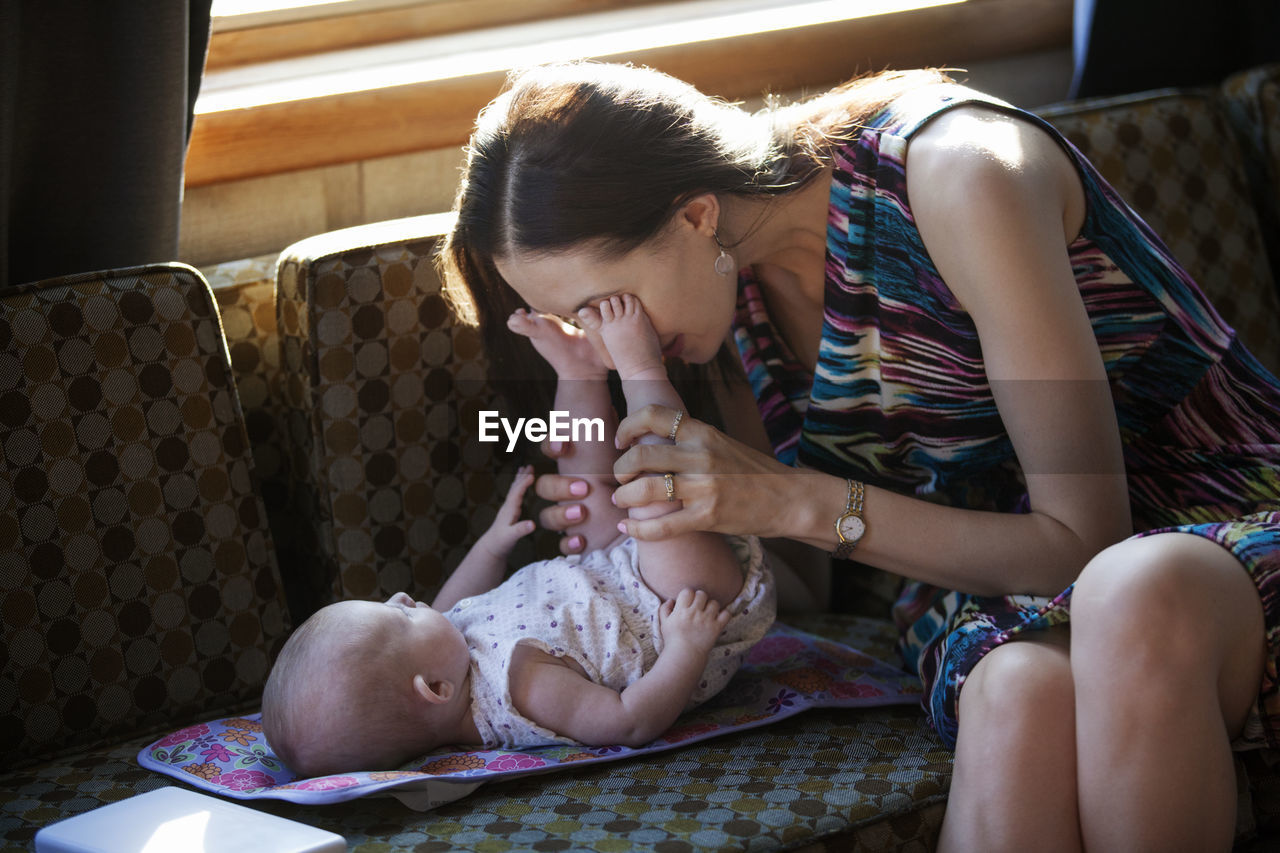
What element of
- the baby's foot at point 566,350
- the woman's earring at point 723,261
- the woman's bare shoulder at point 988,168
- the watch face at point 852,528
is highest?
the woman's bare shoulder at point 988,168

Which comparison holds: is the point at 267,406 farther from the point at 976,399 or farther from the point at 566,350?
the point at 976,399

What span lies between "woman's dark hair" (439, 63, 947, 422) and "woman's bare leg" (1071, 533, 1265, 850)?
0.55 meters

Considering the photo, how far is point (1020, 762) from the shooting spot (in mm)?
1027

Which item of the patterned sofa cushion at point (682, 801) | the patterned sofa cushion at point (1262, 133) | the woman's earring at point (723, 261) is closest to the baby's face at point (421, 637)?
the patterned sofa cushion at point (682, 801)

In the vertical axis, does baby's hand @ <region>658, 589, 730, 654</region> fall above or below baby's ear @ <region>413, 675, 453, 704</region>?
above

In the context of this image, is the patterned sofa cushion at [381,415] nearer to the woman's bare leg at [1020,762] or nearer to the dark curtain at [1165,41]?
the woman's bare leg at [1020,762]

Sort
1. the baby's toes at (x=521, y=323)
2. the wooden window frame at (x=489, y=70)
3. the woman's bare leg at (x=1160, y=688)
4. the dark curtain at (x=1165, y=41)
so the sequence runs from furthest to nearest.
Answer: the dark curtain at (x=1165, y=41) < the wooden window frame at (x=489, y=70) < the baby's toes at (x=521, y=323) < the woman's bare leg at (x=1160, y=688)

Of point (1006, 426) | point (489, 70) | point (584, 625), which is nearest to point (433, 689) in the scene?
point (584, 625)

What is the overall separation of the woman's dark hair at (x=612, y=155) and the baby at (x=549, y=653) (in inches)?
4.0

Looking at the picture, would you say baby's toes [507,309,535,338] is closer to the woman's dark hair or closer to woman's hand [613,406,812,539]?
the woman's dark hair

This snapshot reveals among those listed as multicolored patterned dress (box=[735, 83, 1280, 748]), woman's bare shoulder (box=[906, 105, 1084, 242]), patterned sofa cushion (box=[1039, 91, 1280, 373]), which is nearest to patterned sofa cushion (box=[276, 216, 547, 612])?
multicolored patterned dress (box=[735, 83, 1280, 748])

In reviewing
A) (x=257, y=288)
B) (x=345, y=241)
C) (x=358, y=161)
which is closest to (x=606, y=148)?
(x=345, y=241)

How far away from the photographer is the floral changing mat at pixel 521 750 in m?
1.12

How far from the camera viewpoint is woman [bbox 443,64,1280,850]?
994 millimetres
